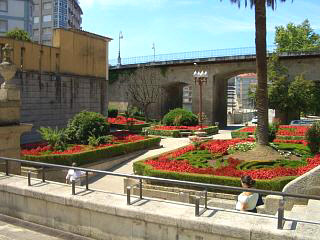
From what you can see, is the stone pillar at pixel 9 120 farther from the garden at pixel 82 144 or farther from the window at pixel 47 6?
the window at pixel 47 6

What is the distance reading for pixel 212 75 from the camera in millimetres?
39719

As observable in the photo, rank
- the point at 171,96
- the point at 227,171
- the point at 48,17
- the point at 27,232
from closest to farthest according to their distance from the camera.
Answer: the point at 27,232 < the point at 227,171 < the point at 171,96 < the point at 48,17

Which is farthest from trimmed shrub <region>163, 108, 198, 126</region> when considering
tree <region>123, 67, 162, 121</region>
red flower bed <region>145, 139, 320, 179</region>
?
red flower bed <region>145, 139, 320, 179</region>

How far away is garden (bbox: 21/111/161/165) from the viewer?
15.6m

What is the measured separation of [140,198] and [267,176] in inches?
240

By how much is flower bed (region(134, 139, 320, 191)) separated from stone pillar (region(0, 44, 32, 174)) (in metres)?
4.64

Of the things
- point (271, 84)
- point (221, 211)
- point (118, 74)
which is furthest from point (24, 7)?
point (221, 211)

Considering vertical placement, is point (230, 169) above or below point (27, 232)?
A: above

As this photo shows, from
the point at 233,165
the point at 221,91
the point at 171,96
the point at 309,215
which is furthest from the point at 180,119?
the point at 309,215

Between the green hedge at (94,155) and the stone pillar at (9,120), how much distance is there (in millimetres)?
5534

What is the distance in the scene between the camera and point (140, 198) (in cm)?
594

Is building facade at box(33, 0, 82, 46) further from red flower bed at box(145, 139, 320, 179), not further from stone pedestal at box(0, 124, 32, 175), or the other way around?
stone pedestal at box(0, 124, 32, 175)

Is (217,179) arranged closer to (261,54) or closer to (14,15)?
(261,54)

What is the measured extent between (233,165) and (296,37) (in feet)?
147
